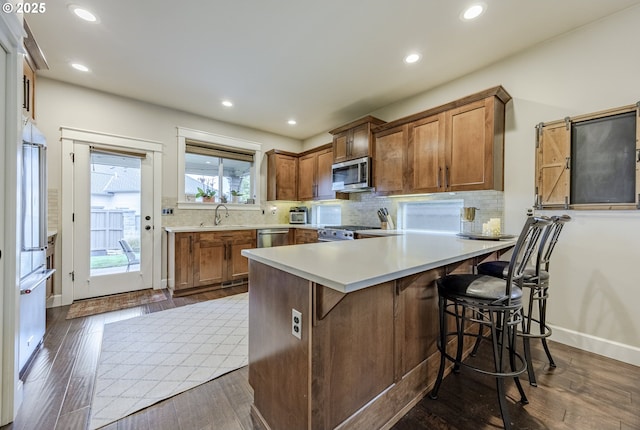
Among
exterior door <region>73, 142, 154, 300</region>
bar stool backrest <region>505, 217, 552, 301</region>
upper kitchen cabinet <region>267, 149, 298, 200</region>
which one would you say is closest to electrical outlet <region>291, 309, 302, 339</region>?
bar stool backrest <region>505, 217, 552, 301</region>

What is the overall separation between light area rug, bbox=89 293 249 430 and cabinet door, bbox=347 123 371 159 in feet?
8.74

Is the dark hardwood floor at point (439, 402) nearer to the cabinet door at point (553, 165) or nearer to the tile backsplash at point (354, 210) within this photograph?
the cabinet door at point (553, 165)

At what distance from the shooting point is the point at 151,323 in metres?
2.74

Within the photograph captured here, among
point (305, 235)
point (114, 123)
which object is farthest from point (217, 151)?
point (305, 235)

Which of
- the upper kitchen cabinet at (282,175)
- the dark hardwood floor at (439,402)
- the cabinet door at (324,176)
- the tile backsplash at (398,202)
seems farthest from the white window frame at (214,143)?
the dark hardwood floor at (439,402)

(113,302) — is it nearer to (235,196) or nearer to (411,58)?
(235,196)

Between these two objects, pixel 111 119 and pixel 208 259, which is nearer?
pixel 111 119

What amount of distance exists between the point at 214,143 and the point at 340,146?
2220mm

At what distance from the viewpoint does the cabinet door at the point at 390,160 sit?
133 inches

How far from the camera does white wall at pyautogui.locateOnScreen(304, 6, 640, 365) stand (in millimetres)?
2072

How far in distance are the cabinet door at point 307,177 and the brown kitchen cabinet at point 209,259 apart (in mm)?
1362

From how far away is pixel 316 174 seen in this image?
490 cm

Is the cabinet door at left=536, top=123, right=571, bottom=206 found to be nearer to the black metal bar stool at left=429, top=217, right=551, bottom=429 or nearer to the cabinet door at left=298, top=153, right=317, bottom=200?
the black metal bar stool at left=429, top=217, right=551, bottom=429

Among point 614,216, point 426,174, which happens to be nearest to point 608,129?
point 614,216
